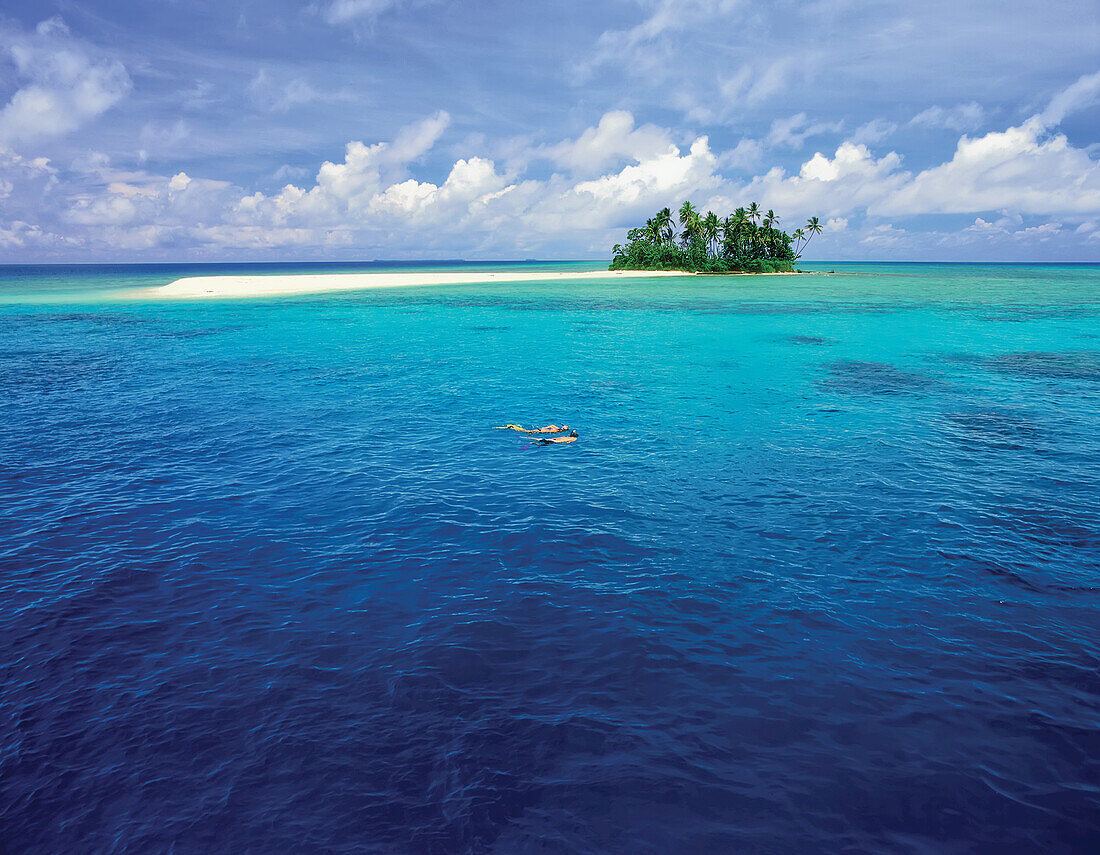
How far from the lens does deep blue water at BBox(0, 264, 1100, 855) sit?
972cm

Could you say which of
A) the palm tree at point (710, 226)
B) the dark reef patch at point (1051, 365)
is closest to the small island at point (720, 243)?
the palm tree at point (710, 226)

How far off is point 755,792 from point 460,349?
46.7 m

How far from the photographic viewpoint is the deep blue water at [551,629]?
9719 mm

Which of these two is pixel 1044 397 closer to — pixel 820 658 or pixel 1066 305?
pixel 820 658

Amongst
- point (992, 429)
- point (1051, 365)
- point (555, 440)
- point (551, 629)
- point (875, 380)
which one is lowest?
point (1051, 365)

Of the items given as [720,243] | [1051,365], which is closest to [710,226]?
[720,243]

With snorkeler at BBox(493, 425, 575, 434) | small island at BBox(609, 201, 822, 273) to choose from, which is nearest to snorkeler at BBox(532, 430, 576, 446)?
snorkeler at BBox(493, 425, 575, 434)

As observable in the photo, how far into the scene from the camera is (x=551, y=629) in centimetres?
1395

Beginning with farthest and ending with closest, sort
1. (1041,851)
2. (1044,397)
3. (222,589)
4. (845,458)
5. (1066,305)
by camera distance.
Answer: (1066,305) < (1044,397) < (845,458) < (222,589) < (1041,851)

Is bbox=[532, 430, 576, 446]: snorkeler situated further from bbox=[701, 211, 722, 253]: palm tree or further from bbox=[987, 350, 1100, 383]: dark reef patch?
bbox=[701, 211, 722, 253]: palm tree

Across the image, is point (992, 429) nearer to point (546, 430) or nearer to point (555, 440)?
point (555, 440)

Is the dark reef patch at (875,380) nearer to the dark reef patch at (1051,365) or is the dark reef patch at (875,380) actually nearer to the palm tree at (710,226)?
the dark reef patch at (1051,365)

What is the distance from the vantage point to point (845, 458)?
24.4 metres

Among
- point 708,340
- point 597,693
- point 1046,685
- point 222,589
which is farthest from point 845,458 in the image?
point 708,340
